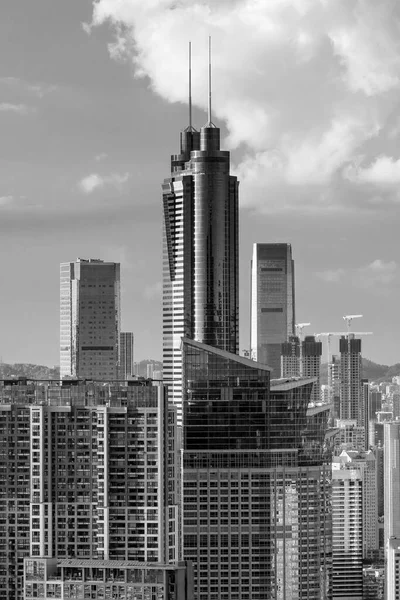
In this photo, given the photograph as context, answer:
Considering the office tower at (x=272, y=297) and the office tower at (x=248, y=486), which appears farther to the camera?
the office tower at (x=272, y=297)

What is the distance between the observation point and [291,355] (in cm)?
5338

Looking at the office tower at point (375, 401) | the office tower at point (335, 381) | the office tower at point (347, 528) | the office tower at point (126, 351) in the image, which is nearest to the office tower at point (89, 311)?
the office tower at point (126, 351)

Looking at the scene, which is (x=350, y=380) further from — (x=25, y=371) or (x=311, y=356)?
(x=25, y=371)

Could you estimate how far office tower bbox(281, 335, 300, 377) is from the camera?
50175 millimetres

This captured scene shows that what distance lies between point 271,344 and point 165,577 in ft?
95.4

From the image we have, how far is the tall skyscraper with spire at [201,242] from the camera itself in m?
41.6

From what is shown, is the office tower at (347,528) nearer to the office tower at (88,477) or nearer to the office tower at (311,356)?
the office tower at (311,356)

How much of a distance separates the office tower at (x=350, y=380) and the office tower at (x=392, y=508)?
2.87 metres

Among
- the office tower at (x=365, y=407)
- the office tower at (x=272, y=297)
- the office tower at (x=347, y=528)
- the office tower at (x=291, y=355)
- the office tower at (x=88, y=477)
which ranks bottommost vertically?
the office tower at (x=347, y=528)

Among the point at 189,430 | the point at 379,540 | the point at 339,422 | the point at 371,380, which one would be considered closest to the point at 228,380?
the point at 189,430

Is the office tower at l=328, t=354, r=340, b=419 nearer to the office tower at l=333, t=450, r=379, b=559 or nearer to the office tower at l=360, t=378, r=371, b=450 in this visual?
the office tower at l=360, t=378, r=371, b=450

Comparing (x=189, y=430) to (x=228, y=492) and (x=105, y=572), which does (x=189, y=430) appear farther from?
(x=105, y=572)

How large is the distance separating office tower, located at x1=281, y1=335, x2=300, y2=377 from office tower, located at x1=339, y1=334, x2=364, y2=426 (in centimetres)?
499

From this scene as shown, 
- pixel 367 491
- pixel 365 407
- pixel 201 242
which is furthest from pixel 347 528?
pixel 365 407
